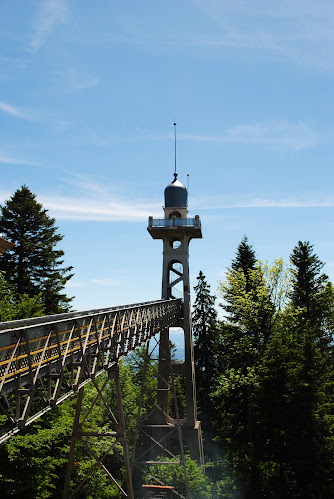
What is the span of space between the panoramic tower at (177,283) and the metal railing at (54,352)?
1349 cm

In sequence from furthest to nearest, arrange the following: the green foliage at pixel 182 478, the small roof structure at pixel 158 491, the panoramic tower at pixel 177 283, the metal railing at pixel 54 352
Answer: the panoramic tower at pixel 177 283 < the green foliage at pixel 182 478 < the small roof structure at pixel 158 491 < the metal railing at pixel 54 352

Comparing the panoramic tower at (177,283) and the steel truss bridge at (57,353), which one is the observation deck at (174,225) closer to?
the panoramic tower at (177,283)

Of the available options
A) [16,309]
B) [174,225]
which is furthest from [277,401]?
[16,309]

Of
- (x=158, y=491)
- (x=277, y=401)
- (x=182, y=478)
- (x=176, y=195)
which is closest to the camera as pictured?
(x=158, y=491)

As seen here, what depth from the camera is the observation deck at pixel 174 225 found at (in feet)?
101

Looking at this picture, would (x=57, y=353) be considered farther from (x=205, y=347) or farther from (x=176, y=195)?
(x=205, y=347)

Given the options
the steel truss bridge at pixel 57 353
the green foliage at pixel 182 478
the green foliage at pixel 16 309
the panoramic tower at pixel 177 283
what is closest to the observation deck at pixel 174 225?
the panoramic tower at pixel 177 283

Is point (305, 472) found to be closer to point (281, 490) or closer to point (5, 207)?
point (281, 490)

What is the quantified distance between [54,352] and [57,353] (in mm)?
107

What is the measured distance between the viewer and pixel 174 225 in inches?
1219

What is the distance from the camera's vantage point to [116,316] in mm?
13906

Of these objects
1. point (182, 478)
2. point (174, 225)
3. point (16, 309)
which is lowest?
point (182, 478)

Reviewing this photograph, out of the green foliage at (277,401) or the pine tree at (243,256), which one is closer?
the green foliage at (277,401)

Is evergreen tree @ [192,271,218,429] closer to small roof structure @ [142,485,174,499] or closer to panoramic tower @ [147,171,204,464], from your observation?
panoramic tower @ [147,171,204,464]
